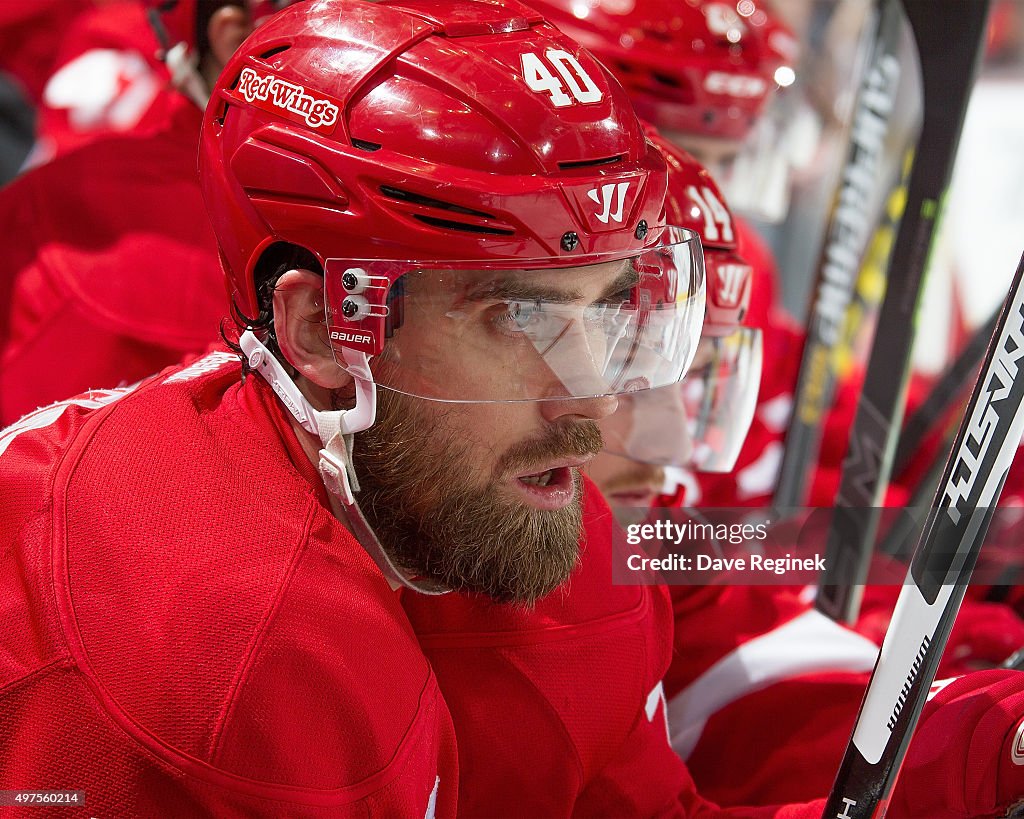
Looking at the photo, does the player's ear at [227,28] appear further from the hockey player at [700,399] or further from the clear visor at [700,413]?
the clear visor at [700,413]

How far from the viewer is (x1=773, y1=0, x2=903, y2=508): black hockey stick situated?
234 centimetres

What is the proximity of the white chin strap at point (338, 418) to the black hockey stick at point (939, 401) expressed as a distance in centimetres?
167

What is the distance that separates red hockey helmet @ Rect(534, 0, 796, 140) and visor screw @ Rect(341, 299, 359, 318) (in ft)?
4.56

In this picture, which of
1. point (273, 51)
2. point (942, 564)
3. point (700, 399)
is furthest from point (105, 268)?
point (942, 564)

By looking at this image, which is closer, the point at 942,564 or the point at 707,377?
the point at 942,564

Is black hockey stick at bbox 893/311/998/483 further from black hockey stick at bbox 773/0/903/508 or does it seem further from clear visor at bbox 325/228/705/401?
clear visor at bbox 325/228/705/401

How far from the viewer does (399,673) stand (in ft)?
3.86

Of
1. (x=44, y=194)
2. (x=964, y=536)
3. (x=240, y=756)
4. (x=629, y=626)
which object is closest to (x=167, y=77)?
(x=44, y=194)

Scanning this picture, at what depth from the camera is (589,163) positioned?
119 centimetres

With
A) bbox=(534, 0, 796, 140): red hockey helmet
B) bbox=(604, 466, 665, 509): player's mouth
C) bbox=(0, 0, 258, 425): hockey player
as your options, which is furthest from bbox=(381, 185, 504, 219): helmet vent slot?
bbox=(534, 0, 796, 140): red hockey helmet

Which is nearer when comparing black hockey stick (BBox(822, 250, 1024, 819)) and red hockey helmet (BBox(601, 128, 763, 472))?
black hockey stick (BBox(822, 250, 1024, 819))

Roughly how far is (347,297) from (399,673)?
1.25 feet

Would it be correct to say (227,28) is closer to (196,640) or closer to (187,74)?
(187,74)

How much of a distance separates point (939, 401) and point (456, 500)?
5.69 ft
